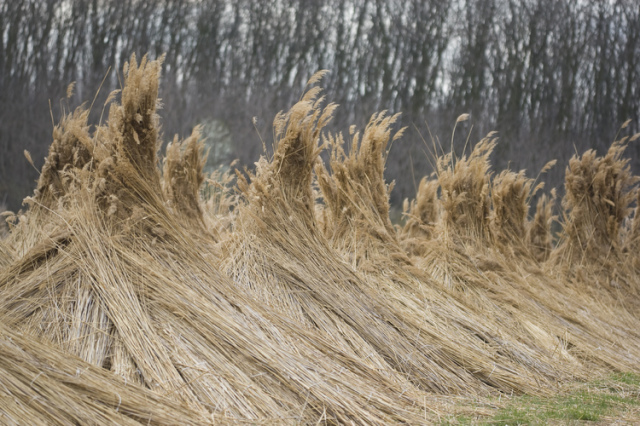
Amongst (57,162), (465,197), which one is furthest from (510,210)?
(57,162)

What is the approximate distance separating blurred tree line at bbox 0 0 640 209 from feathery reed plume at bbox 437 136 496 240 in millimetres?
2796

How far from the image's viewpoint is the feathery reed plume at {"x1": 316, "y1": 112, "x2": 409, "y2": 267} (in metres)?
3.82

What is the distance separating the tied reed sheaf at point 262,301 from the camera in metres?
2.19

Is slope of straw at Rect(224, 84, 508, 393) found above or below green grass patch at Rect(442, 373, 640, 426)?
above

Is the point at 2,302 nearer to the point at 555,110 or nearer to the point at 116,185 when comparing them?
the point at 116,185

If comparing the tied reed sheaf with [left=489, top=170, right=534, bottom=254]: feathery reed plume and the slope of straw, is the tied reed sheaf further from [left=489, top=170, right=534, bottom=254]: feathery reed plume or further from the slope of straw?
[left=489, top=170, right=534, bottom=254]: feathery reed plume

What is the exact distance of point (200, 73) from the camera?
26.9ft

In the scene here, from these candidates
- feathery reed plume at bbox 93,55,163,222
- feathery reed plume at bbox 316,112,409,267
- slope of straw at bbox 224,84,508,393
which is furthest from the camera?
feathery reed plume at bbox 316,112,409,267

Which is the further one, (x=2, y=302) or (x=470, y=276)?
(x=470, y=276)

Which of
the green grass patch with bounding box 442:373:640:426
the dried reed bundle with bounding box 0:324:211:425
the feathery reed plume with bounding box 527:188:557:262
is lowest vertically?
the green grass patch with bounding box 442:373:640:426

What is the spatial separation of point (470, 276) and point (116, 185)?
7.69 ft

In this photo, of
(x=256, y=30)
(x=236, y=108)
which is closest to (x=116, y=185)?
(x=236, y=108)

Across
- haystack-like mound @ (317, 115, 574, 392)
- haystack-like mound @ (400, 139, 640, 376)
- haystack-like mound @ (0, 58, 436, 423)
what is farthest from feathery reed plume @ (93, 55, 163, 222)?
haystack-like mound @ (400, 139, 640, 376)

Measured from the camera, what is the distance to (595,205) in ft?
19.2
